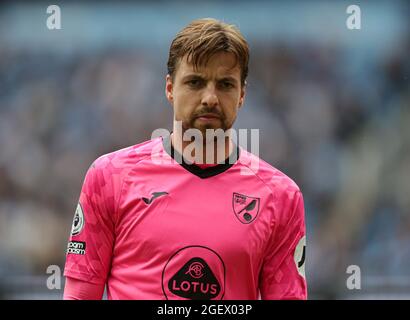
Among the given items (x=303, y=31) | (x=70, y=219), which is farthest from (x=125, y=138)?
(x=303, y=31)

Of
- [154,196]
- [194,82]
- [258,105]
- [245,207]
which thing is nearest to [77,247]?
[154,196]

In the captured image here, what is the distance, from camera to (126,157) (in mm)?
2699

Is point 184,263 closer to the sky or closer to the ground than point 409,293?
closer to the sky

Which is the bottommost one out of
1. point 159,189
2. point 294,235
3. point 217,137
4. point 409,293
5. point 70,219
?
point 409,293

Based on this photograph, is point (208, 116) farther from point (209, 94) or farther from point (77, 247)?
point (77, 247)

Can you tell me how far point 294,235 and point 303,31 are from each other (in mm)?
3804

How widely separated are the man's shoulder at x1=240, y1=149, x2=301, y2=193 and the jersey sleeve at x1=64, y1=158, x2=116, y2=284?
534mm

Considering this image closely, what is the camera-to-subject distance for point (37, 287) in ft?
18.0

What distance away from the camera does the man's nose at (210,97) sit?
2.53 metres

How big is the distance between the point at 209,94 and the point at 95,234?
63cm

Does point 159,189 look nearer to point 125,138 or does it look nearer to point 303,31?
point 125,138

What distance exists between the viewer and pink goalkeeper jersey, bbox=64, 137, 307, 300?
248 centimetres
